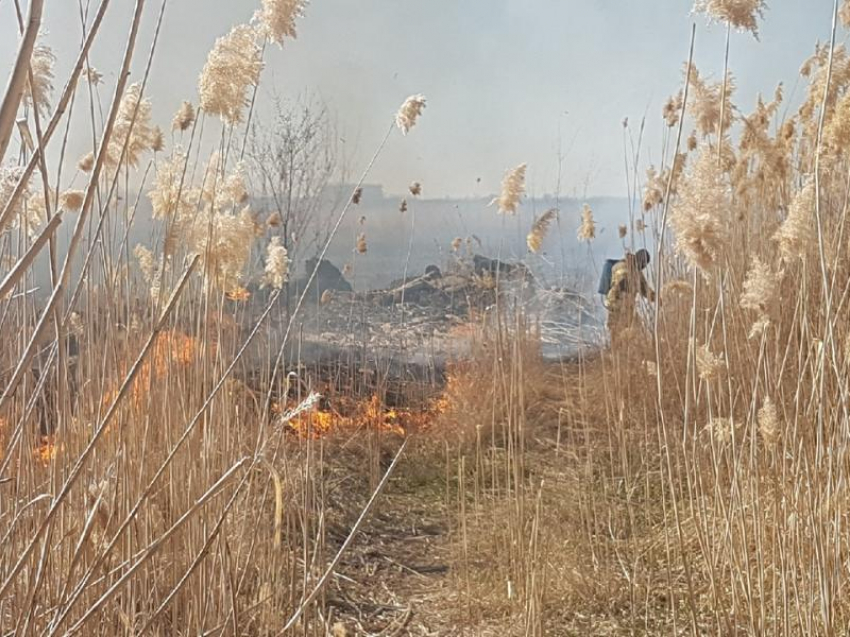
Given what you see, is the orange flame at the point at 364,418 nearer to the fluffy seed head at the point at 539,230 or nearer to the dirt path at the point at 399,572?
the dirt path at the point at 399,572

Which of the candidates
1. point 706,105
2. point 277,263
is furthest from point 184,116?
point 706,105

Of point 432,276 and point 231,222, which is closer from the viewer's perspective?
point 231,222

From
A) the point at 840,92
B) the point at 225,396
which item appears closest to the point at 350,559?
the point at 225,396

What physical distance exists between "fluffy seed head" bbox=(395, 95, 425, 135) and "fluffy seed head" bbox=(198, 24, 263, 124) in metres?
0.42

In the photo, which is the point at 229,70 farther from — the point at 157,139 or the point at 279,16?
the point at 157,139

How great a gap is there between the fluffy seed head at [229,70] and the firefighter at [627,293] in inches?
62.8

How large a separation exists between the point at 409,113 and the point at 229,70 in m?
0.47

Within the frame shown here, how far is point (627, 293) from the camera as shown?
3.45m

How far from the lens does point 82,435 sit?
124cm

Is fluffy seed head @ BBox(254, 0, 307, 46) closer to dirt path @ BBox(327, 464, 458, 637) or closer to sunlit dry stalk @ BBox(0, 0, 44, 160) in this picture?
sunlit dry stalk @ BBox(0, 0, 44, 160)

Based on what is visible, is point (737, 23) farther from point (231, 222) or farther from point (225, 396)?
point (225, 396)

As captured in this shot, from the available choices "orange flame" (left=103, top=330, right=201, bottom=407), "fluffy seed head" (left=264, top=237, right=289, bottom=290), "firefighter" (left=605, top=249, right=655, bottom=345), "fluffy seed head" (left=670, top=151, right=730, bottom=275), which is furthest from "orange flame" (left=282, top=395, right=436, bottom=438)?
"fluffy seed head" (left=670, top=151, right=730, bottom=275)

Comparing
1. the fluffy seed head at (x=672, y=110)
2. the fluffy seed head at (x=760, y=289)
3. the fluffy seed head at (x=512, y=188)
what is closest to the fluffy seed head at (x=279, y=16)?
the fluffy seed head at (x=760, y=289)

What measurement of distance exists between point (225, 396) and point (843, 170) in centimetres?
182
